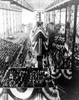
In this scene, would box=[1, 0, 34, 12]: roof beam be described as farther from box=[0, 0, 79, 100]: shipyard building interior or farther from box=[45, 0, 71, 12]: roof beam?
box=[45, 0, 71, 12]: roof beam

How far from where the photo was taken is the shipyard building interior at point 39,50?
2.95m

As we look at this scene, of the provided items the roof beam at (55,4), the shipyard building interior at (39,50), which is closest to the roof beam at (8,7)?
the shipyard building interior at (39,50)

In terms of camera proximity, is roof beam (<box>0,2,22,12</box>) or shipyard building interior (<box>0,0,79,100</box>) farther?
shipyard building interior (<box>0,0,79,100</box>)

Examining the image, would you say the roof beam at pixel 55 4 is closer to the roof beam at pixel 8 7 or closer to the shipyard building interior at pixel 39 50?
the shipyard building interior at pixel 39 50

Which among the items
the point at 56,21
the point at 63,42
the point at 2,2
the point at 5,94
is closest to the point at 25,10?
the point at 2,2

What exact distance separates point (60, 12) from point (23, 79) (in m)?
1.43

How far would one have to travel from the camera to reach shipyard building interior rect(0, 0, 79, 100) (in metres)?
2.95

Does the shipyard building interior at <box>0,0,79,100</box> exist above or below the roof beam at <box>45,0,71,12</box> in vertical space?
below

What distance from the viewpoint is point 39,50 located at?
2977 millimetres

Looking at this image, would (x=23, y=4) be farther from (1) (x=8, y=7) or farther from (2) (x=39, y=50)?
(2) (x=39, y=50)

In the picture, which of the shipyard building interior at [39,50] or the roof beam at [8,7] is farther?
the shipyard building interior at [39,50]

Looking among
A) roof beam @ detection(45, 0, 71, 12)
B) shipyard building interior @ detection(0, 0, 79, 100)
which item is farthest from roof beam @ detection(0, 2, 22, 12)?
roof beam @ detection(45, 0, 71, 12)

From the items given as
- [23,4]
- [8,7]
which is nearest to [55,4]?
[23,4]

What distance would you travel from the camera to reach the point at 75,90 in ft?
10.8
